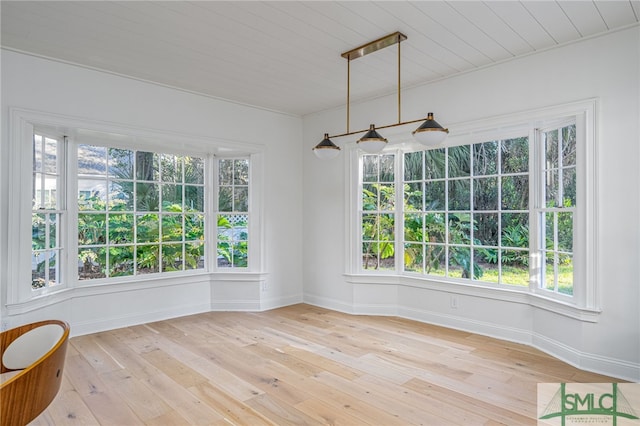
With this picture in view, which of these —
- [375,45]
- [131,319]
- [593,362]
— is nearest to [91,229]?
[131,319]

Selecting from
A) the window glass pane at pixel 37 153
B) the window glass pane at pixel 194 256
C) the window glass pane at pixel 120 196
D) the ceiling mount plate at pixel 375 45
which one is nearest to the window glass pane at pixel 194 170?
the window glass pane at pixel 120 196

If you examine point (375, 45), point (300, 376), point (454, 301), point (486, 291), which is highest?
point (375, 45)

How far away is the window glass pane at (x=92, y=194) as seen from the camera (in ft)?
14.3

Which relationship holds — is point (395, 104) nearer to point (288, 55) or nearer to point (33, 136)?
point (288, 55)

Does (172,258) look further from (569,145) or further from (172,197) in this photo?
(569,145)

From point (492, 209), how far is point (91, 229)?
4.46m

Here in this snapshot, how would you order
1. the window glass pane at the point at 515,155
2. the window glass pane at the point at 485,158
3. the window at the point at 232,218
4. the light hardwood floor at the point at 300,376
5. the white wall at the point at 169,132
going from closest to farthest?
the light hardwood floor at the point at 300,376 < the white wall at the point at 169,132 < the window glass pane at the point at 515,155 < the window glass pane at the point at 485,158 < the window at the point at 232,218

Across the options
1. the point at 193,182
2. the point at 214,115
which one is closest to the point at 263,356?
the point at 193,182

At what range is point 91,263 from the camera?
440 centimetres

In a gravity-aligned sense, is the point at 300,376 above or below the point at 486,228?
below

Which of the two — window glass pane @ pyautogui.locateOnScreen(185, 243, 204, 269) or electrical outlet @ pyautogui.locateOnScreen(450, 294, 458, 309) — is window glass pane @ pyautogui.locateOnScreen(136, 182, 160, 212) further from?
electrical outlet @ pyautogui.locateOnScreen(450, 294, 458, 309)

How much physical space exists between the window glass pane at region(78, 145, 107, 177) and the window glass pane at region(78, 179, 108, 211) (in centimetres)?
9

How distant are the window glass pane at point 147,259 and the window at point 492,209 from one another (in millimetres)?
2580

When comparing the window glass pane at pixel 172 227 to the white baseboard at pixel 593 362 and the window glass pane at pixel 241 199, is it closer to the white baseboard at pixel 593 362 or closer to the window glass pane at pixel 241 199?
the window glass pane at pixel 241 199
